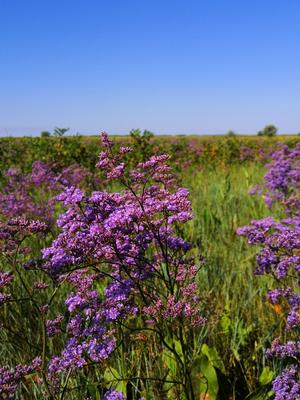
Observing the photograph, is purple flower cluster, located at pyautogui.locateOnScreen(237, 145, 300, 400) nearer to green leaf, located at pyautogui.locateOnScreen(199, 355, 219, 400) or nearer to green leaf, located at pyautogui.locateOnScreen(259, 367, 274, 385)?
green leaf, located at pyautogui.locateOnScreen(259, 367, 274, 385)

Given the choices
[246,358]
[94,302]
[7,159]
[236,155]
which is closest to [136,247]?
[94,302]

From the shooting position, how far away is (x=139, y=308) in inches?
113

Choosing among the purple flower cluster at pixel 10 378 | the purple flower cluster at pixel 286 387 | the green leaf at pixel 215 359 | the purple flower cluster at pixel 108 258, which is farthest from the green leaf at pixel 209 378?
the purple flower cluster at pixel 10 378

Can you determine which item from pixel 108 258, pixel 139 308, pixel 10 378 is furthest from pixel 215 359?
pixel 10 378

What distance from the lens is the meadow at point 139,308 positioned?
224cm

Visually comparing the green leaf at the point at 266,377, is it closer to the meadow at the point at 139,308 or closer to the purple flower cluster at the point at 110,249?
the meadow at the point at 139,308

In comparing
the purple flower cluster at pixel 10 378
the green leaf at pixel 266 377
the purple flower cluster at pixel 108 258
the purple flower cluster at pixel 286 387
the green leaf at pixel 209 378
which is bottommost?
the green leaf at pixel 266 377

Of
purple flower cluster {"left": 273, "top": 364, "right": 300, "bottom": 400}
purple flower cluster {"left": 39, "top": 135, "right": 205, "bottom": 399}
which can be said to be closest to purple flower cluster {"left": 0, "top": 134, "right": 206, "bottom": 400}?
purple flower cluster {"left": 39, "top": 135, "right": 205, "bottom": 399}

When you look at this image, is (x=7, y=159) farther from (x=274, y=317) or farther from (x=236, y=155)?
(x=274, y=317)

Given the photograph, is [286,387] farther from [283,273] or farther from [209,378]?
[283,273]

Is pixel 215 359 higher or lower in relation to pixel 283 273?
lower

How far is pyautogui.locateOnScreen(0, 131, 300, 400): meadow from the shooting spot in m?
2.24

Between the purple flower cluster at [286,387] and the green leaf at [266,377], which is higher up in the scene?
the purple flower cluster at [286,387]

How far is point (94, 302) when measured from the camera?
2.38 meters
